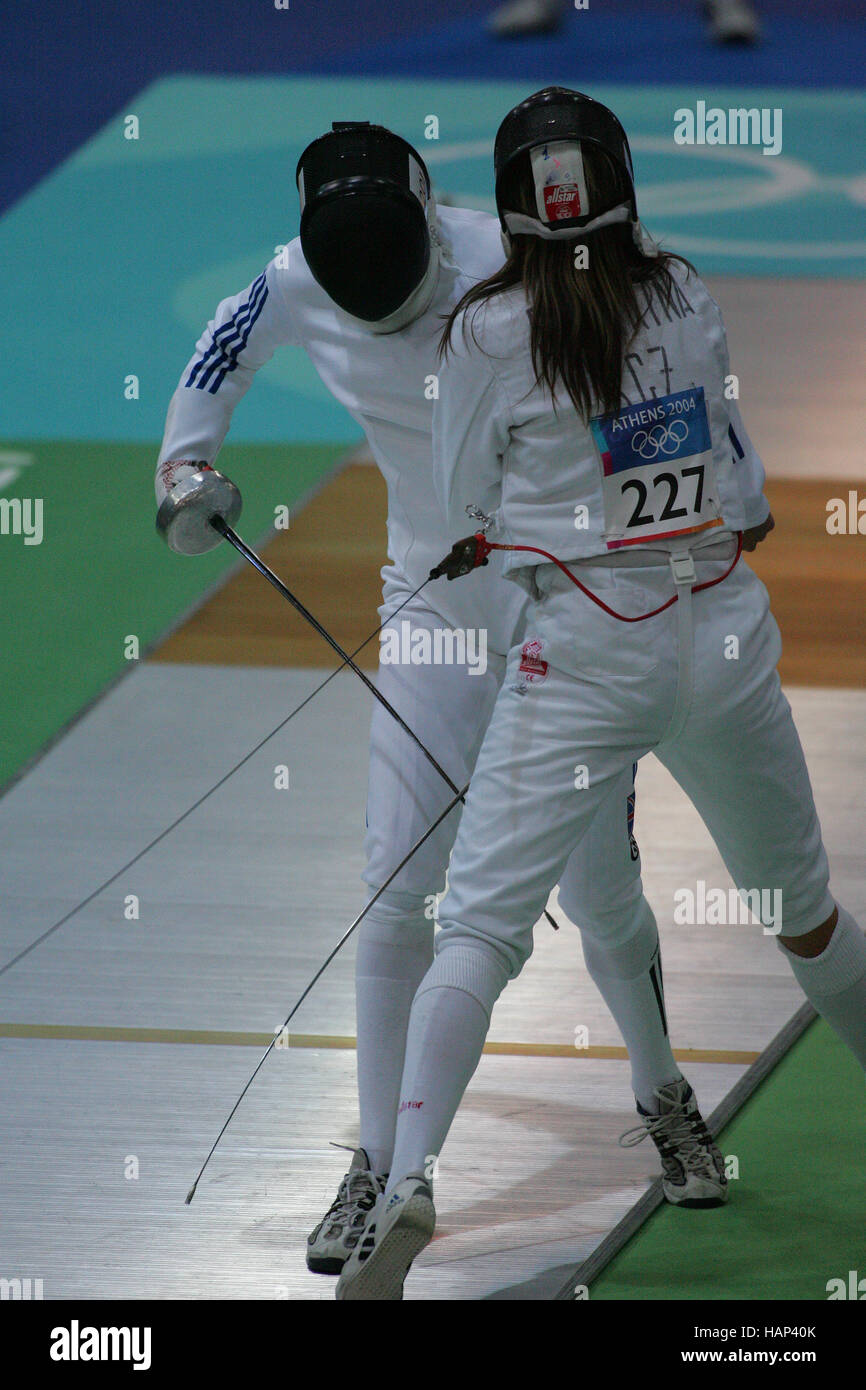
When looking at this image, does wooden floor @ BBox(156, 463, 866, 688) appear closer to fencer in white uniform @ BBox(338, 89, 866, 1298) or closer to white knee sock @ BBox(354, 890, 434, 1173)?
white knee sock @ BBox(354, 890, 434, 1173)

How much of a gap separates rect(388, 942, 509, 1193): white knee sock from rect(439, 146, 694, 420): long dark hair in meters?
0.77

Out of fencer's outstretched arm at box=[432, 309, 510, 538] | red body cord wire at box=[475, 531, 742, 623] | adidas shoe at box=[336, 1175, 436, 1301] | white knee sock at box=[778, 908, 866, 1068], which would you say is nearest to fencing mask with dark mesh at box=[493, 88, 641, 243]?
fencer's outstretched arm at box=[432, 309, 510, 538]

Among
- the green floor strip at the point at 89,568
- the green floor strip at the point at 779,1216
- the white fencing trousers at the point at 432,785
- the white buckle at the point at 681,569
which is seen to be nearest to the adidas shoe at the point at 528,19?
the green floor strip at the point at 89,568

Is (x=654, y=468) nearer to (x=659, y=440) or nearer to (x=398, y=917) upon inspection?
(x=659, y=440)

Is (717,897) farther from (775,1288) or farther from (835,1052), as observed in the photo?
(775,1288)

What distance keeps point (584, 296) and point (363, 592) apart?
3452 millimetres

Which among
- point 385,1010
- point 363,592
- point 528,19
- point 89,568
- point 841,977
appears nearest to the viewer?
point 841,977

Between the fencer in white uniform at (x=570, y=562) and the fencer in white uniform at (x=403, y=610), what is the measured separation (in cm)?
29

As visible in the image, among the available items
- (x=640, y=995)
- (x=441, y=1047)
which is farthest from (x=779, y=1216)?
(x=441, y=1047)

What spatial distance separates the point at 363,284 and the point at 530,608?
1.80 feet

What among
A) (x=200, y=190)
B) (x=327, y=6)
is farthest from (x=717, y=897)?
(x=327, y=6)

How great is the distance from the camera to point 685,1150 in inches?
127

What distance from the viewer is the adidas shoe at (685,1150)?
3.18 meters
